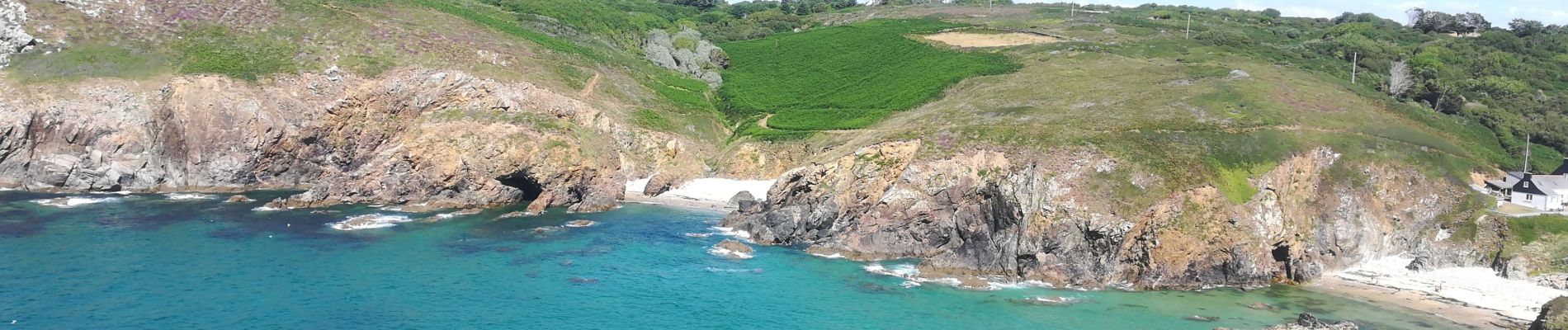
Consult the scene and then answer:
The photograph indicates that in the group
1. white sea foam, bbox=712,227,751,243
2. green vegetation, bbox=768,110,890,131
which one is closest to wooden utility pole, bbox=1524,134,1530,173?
green vegetation, bbox=768,110,890,131

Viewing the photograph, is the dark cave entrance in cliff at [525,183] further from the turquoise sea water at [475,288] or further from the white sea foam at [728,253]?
the white sea foam at [728,253]

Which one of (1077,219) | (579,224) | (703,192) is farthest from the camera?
(703,192)

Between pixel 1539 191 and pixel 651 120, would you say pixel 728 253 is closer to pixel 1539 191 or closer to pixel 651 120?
pixel 651 120

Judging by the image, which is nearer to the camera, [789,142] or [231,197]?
[231,197]

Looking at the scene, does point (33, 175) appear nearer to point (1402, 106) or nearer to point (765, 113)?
point (765, 113)

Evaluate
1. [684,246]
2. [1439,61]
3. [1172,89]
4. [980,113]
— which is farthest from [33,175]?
[1439,61]

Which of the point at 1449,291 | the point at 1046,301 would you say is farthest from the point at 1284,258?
the point at 1046,301
